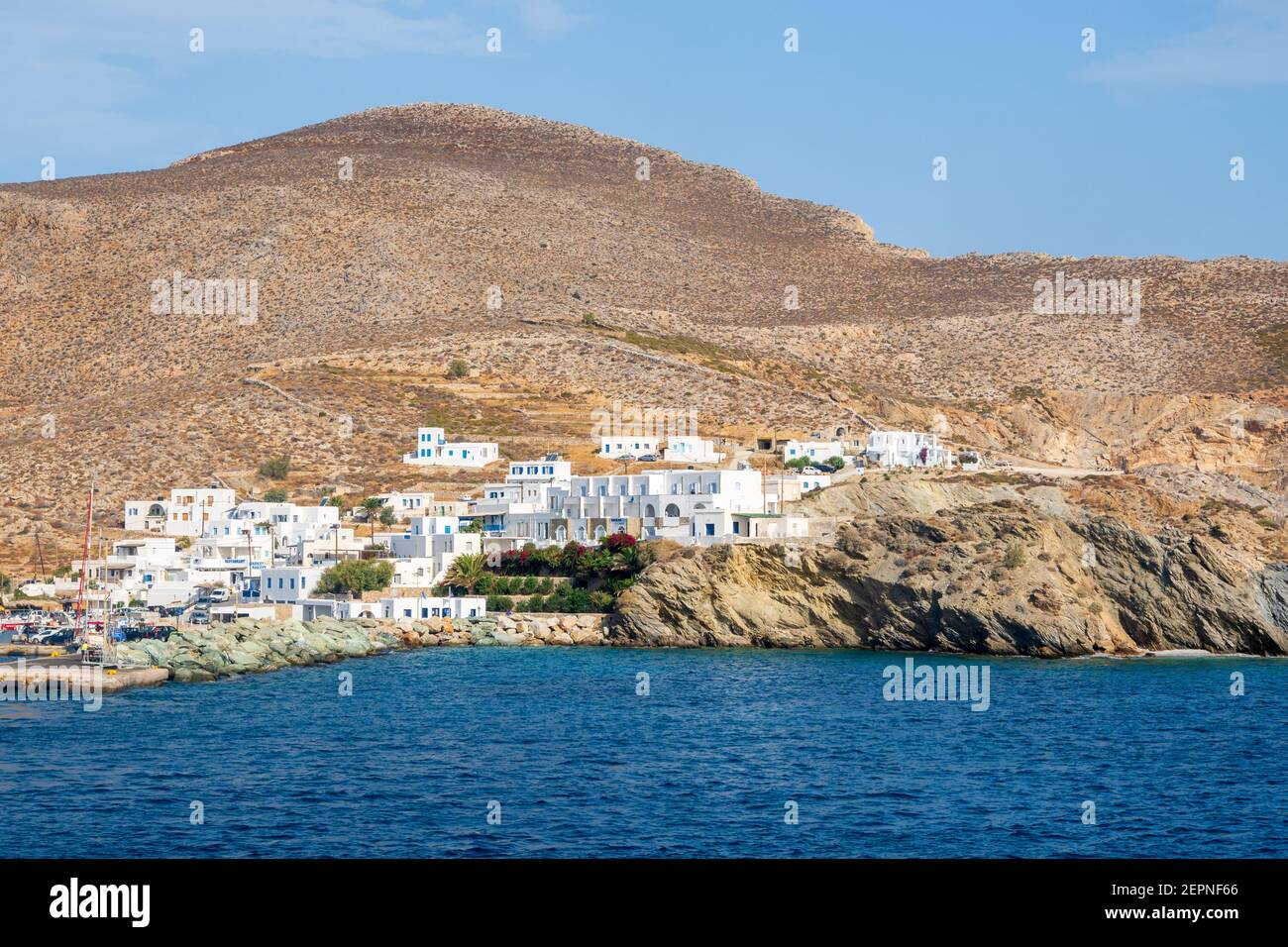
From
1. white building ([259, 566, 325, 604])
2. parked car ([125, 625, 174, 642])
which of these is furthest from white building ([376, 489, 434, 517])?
parked car ([125, 625, 174, 642])

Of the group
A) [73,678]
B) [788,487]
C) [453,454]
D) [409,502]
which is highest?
[453,454]

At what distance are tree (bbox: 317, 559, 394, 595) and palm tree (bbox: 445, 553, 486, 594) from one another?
328 cm

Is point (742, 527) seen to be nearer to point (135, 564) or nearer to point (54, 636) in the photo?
point (54, 636)

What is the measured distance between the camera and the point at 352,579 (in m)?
67.4

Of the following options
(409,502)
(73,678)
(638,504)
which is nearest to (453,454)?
(409,502)

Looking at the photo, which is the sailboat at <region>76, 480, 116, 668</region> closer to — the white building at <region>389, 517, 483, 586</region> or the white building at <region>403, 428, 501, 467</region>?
the white building at <region>389, 517, 483, 586</region>

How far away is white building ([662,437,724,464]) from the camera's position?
8094cm

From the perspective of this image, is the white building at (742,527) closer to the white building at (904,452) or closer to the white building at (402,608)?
the white building at (402,608)

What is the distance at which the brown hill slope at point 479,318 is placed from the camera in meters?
93.6

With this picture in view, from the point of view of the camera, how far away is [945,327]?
121750mm

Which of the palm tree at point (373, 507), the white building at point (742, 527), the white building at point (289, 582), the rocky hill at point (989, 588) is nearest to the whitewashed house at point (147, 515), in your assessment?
the palm tree at point (373, 507)

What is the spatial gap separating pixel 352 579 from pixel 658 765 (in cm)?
3373
